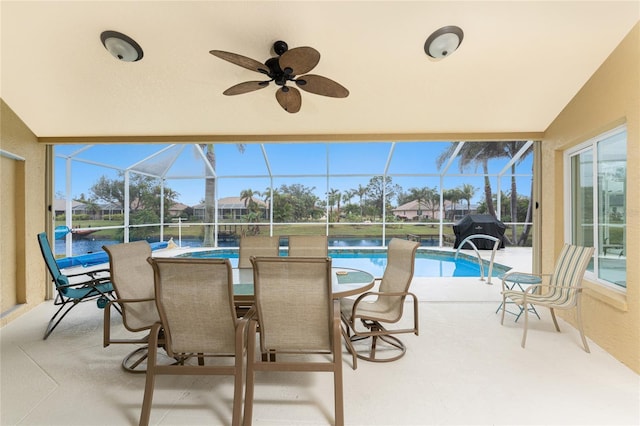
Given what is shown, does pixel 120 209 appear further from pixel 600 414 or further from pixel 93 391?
pixel 600 414

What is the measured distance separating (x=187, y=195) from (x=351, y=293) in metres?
9.22

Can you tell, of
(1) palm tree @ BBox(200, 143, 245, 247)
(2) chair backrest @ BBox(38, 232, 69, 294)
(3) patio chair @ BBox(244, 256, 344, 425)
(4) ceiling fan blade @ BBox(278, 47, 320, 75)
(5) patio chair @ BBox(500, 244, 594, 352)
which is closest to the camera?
(3) patio chair @ BBox(244, 256, 344, 425)

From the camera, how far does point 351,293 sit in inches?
89.6

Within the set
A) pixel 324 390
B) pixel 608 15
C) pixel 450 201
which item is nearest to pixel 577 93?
pixel 608 15

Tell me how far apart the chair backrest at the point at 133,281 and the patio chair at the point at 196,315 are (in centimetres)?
62

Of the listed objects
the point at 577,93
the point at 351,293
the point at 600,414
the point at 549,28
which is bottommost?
the point at 600,414

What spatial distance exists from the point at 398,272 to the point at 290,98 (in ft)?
5.74

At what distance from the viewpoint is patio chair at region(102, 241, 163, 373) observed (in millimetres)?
2315

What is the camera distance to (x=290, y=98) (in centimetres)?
260

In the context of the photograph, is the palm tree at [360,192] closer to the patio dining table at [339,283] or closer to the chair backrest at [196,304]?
the patio dining table at [339,283]

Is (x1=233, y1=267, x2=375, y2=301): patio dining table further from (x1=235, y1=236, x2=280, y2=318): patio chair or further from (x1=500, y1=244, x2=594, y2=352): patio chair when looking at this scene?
(x1=500, y1=244, x2=594, y2=352): patio chair

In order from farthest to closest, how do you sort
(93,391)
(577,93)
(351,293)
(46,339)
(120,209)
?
(120,209)
(577,93)
(46,339)
(351,293)
(93,391)

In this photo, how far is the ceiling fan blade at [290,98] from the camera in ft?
8.29

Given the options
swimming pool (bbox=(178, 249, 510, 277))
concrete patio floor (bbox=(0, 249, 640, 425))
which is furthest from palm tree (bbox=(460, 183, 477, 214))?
concrete patio floor (bbox=(0, 249, 640, 425))
